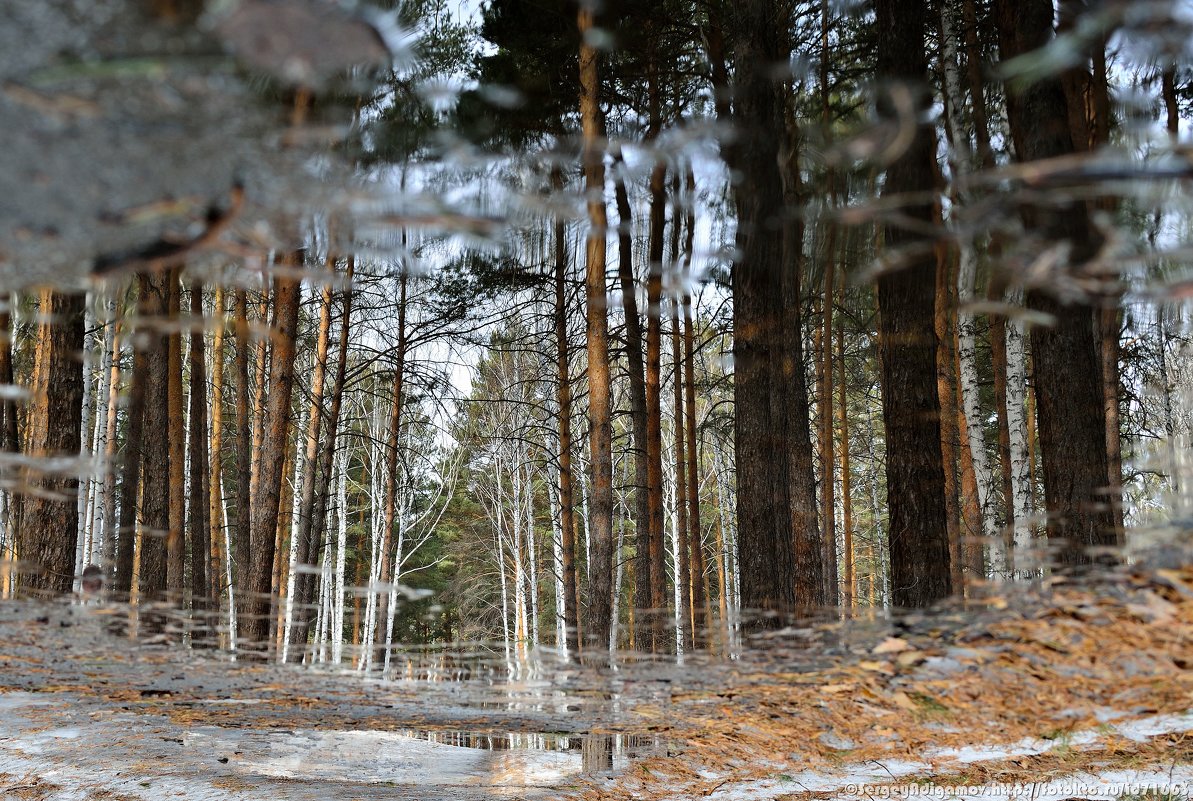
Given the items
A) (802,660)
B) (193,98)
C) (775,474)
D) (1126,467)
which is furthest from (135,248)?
(1126,467)

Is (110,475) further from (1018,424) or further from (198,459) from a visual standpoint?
(1018,424)

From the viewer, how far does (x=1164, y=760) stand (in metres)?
4.48

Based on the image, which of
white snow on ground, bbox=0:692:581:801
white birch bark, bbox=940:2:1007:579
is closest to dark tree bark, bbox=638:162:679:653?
white snow on ground, bbox=0:692:581:801

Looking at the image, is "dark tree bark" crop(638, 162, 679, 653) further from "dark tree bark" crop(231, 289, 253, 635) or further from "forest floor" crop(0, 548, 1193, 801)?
"dark tree bark" crop(231, 289, 253, 635)

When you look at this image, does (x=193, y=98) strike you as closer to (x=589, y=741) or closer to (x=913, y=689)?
(x=913, y=689)

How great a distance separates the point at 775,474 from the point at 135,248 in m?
5.08

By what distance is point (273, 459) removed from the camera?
247 inches

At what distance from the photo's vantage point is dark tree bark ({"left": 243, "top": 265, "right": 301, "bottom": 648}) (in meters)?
6.11

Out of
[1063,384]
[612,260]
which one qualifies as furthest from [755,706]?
[612,260]

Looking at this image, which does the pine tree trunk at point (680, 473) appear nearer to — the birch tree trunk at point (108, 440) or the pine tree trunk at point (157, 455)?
the pine tree trunk at point (157, 455)

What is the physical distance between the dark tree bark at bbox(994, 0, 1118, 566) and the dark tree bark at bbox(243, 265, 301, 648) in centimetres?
484

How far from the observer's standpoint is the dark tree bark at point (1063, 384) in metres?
4.82

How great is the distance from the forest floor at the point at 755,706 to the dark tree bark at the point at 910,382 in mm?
1048

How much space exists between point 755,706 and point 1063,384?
3.00 metres
